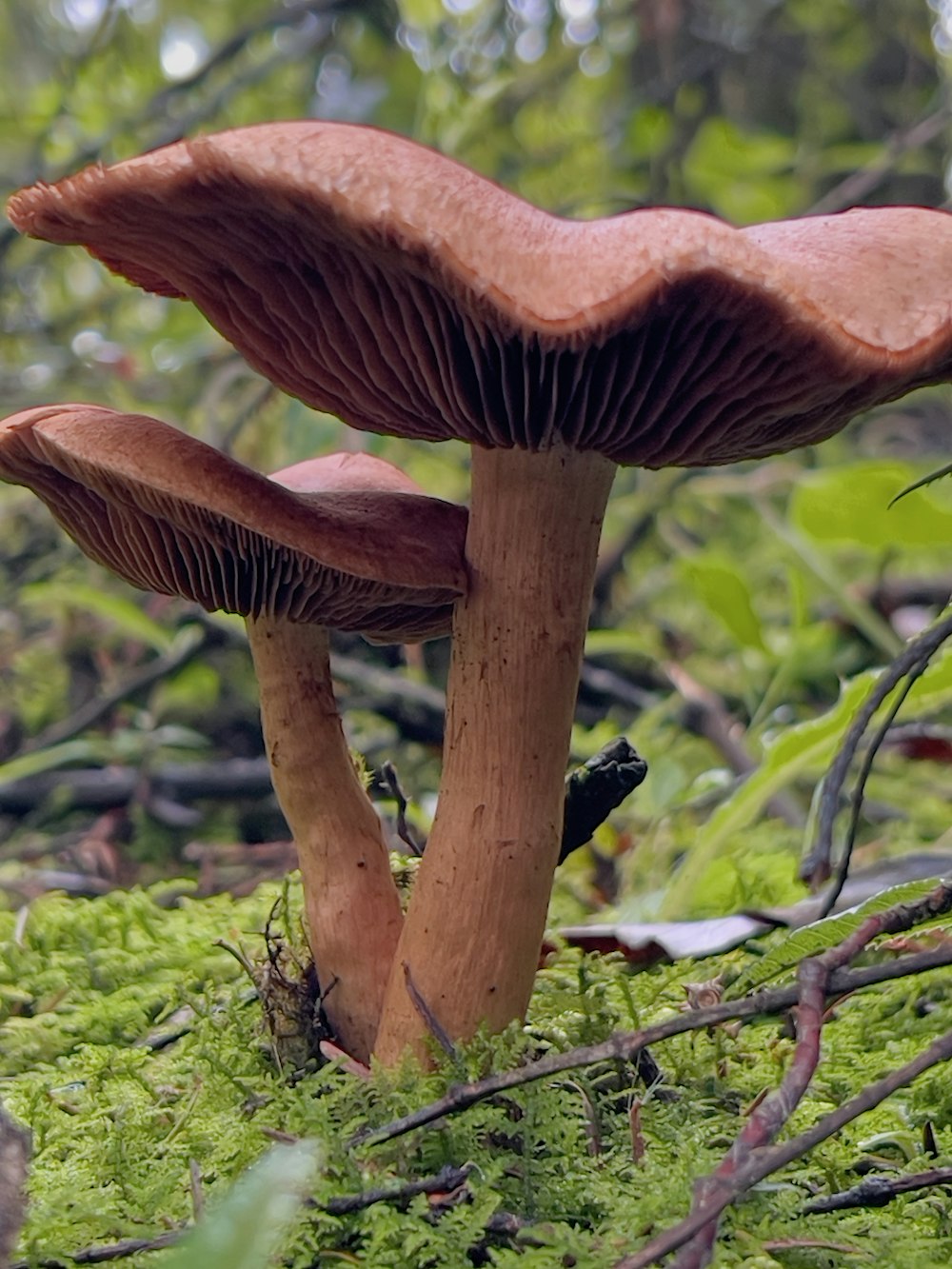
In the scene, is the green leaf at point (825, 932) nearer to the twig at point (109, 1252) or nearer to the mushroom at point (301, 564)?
the mushroom at point (301, 564)

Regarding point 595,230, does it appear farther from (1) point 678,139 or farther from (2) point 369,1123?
(1) point 678,139

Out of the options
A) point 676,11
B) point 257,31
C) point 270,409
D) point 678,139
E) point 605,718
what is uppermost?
point 676,11

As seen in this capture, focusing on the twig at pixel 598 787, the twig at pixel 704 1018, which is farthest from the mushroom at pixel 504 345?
the twig at pixel 704 1018

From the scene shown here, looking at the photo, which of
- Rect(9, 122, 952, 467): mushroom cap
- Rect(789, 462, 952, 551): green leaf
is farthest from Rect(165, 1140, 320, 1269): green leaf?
Rect(789, 462, 952, 551): green leaf

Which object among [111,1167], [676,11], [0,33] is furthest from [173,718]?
[0,33]

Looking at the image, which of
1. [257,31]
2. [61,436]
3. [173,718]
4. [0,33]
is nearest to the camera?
[61,436]

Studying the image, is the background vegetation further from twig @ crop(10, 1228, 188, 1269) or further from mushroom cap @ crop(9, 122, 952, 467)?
mushroom cap @ crop(9, 122, 952, 467)
